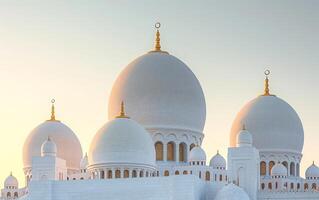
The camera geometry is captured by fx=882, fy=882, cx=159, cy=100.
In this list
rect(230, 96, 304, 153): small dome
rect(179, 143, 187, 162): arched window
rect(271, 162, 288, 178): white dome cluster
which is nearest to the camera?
rect(179, 143, 187, 162): arched window

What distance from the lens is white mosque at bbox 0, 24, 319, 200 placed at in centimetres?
4328

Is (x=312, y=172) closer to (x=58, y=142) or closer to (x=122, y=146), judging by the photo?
(x=122, y=146)

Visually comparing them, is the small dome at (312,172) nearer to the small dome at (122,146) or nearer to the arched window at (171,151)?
the arched window at (171,151)

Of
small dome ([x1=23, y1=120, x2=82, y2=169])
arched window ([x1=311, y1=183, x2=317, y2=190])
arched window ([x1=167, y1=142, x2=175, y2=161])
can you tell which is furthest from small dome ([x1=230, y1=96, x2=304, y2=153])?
small dome ([x1=23, y1=120, x2=82, y2=169])

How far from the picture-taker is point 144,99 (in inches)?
1944

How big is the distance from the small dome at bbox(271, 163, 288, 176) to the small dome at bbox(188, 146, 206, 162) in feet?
17.6

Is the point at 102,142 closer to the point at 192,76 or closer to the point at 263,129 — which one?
the point at 192,76

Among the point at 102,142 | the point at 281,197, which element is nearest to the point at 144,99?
the point at 102,142

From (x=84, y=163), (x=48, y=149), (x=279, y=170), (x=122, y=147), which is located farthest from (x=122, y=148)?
(x=279, y=170)

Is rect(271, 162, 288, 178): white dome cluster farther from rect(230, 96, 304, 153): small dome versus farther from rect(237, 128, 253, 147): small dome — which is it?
rect(237, 128, 253, 147): small dome

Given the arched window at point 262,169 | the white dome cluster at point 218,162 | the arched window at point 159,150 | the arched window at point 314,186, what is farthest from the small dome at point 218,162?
the arched window at point 314,186

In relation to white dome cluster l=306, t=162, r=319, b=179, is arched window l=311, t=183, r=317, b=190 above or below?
below

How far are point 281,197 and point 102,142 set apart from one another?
9879 millimetres

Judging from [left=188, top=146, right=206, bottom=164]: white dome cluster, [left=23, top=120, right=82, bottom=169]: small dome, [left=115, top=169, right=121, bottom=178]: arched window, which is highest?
[left=23, top=120, right=82, bottom=169]: small dome
